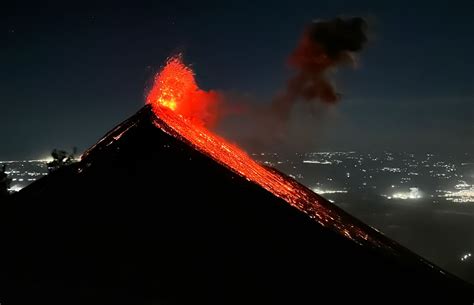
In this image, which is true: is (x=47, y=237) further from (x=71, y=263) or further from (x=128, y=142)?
(x=128, y=142)

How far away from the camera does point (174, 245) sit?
6.45 meters

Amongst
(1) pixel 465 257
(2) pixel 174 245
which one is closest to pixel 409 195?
(1) pixel 465 257

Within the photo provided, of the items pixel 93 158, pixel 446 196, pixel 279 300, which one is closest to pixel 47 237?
pixel 93 158

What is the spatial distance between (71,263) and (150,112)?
13.4 feet

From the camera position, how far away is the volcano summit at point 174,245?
19.7ft

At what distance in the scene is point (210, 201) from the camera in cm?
700

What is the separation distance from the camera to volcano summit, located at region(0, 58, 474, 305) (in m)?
6.01

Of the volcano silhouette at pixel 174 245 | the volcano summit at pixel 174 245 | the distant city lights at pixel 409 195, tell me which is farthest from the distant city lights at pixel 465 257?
the distant city lights at pixel 409 195

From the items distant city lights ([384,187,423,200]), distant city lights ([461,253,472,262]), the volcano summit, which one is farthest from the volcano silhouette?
distant city lights ([384,187,423,200])

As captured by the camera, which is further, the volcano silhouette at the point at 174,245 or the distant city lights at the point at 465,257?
the distant city lights at the point at 465,257

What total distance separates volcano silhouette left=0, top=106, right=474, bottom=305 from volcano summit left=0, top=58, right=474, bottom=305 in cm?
2

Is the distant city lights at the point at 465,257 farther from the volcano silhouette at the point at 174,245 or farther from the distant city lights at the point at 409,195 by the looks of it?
the distant city lights at the point at 409,195

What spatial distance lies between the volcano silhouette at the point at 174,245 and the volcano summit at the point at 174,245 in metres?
0.02

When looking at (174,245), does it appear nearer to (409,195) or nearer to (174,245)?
(174,245)
